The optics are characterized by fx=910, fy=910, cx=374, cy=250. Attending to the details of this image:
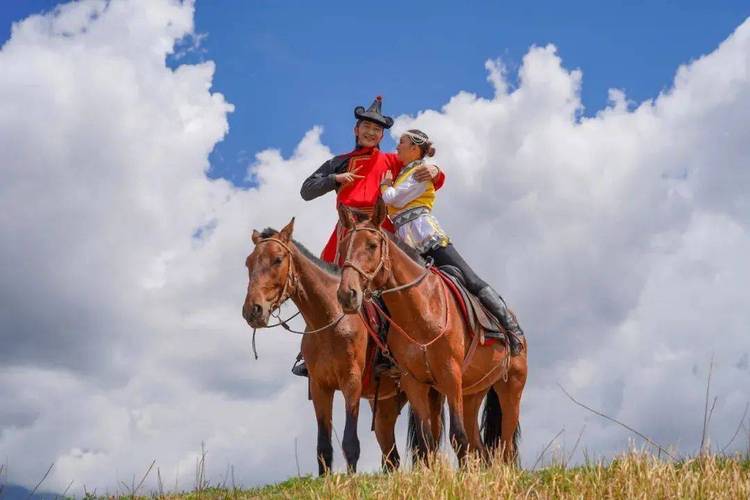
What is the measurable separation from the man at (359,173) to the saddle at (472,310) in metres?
1.08

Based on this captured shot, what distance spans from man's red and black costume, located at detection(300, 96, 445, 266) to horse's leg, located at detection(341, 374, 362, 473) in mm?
1995

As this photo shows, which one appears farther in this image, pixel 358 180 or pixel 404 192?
pixel 358 180

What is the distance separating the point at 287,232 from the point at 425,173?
192 cm

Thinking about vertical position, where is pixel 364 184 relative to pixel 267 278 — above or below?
above

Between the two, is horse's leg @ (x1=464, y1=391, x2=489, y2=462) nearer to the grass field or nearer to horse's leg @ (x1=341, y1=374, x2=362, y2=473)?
horse's leg @ (x1=341, y1=374, x2=362, y2=473)

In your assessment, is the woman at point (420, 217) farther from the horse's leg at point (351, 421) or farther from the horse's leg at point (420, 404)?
the horse's leg at point (351, 421)

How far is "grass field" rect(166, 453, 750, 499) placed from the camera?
790cm

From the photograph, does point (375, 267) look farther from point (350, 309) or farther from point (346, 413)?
point (346, 413)

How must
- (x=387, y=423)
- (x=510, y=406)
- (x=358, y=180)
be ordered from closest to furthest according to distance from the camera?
(x=358, y=180) < (x=387, y=423) < (x=510, y=406)

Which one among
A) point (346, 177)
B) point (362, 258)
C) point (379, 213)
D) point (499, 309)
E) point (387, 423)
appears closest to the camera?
point (362, 258)

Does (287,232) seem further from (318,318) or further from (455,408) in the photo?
(455,408)

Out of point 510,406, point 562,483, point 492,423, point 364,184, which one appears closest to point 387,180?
point 364,184

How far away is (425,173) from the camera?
456 inches

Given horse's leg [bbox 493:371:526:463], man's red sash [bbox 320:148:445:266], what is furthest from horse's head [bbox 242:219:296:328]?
horse's leg [bbox 493:371:526:463]
